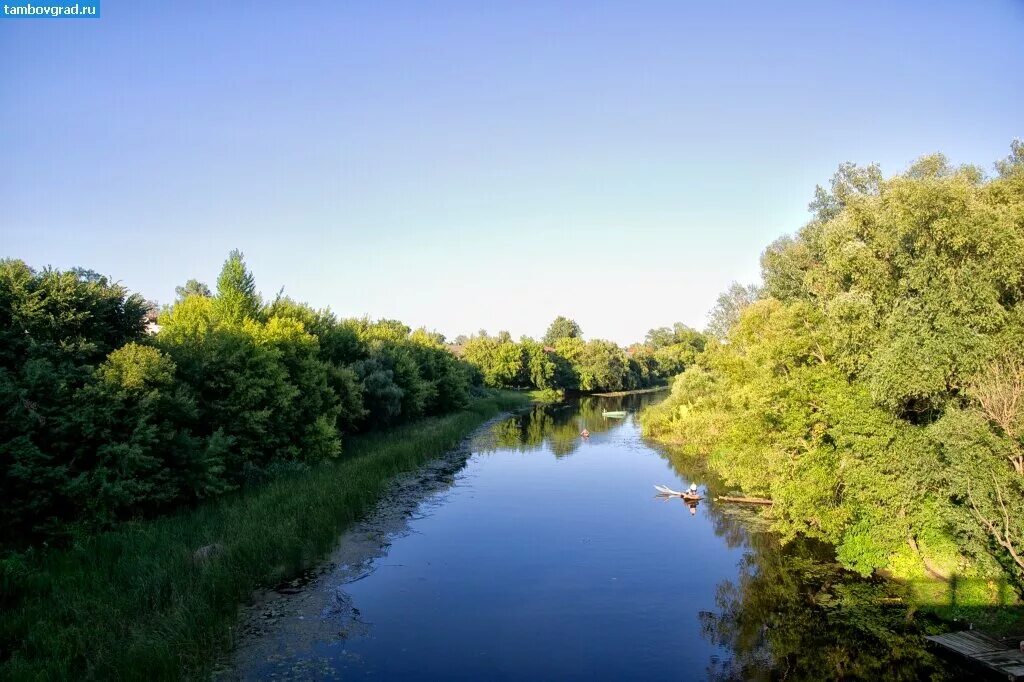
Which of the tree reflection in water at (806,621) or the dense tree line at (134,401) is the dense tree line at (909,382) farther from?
the dense tree line at (134,401)

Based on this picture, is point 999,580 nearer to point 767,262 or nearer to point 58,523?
point 58,523

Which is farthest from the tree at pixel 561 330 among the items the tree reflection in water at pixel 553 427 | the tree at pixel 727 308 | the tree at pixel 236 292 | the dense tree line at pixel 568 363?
the tree at pixel 236 292

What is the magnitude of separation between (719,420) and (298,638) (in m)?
30.4

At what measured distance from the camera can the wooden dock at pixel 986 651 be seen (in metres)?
12.8

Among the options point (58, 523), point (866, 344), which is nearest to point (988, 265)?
point (866, 344)

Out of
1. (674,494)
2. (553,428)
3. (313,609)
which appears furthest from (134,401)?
(553,428)

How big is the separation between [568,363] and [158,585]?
9821cm

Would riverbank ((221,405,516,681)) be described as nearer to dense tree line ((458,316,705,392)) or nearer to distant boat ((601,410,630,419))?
distant boat ((601,410,630,419))

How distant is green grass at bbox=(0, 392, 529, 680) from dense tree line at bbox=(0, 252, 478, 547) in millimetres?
1414

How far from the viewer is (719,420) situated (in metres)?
39.6

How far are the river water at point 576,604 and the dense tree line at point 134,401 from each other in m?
6.09

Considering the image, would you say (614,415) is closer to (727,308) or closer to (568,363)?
(727,308)

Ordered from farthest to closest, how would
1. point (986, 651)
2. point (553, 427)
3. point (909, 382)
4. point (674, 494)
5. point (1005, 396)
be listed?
point (553, 427) → point (674, 494) → point (909, 382) → point (1005, 396) → point (986, 651)

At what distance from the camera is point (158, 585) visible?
51.8ft
